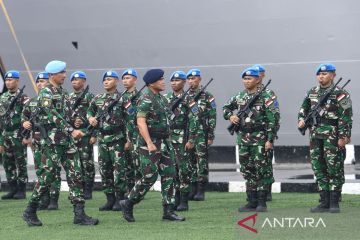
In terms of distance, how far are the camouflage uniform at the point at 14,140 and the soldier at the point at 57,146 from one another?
269 centimetres

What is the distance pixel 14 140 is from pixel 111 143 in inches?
72.9

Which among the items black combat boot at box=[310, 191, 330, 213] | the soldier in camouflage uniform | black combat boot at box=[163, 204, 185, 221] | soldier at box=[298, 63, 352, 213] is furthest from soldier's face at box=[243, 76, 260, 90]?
black combat boot at box=[163, 204, 185, 221]

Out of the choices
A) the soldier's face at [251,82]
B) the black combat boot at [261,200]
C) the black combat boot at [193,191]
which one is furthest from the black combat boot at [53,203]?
the soldier's face at [251,82]

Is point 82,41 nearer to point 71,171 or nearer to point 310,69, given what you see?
point 310,69

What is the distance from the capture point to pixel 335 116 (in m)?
10.7

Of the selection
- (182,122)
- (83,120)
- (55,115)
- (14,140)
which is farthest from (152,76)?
(14,140)

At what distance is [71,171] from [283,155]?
6024 mm

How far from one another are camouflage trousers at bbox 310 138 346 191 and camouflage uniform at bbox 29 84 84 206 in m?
2.43

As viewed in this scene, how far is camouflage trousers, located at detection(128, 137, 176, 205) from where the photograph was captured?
10105 millimetres

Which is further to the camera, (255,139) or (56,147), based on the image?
(255,139)

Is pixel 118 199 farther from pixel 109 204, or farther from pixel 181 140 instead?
pixel 181 140

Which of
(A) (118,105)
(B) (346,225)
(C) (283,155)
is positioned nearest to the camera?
(B) (346,225)

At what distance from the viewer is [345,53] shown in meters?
14.5

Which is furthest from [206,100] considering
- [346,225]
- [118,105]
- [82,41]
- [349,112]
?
[82,41]
